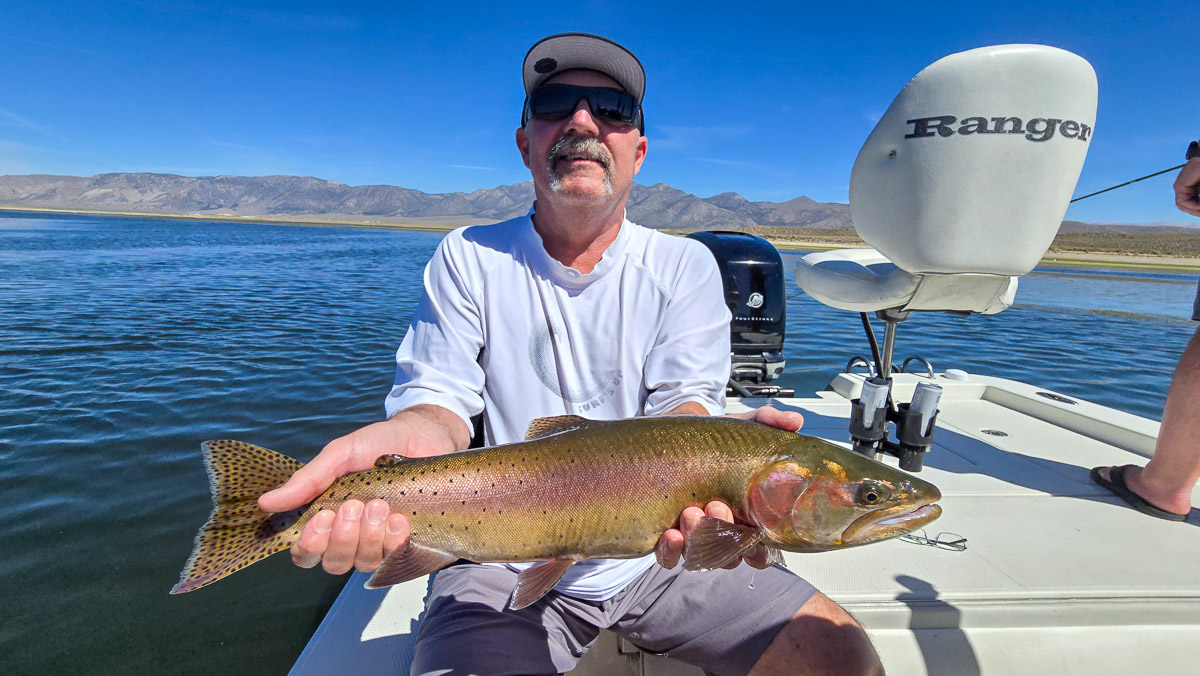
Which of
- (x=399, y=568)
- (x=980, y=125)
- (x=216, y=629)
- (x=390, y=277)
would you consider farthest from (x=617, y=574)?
(x=390, y=277)

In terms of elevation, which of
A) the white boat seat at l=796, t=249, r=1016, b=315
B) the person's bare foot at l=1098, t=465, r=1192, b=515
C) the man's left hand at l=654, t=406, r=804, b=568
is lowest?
the person's bare foot at l=1098, t=465, r=1192, b=515

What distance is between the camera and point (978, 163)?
340cm

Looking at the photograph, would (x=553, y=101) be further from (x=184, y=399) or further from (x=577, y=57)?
(x=184, y=399)

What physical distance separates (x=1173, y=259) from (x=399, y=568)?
91.9 meters

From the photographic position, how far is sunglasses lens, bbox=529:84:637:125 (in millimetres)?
3111

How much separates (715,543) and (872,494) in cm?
70

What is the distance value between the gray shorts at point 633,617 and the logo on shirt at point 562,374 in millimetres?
942

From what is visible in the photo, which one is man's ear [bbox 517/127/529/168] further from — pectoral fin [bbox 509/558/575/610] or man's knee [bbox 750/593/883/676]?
man's knee [bbox 750/593/883/676]

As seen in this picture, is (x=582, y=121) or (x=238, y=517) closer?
(x=238, y=517)

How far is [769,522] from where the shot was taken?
7.51 feet

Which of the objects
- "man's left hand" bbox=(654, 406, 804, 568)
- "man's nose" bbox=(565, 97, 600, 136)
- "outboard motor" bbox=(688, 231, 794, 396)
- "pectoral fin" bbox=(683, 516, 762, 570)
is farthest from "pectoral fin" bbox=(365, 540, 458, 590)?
"outboard motor" bbox=(688, 231, 794, 396)

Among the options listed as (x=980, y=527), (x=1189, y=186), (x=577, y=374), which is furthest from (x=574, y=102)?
(x=1189, y=186)

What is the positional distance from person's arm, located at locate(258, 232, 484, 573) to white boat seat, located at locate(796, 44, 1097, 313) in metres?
2.96

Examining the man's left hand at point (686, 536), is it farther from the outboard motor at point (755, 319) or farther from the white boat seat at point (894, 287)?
the outboard motor at point (755, 319)
